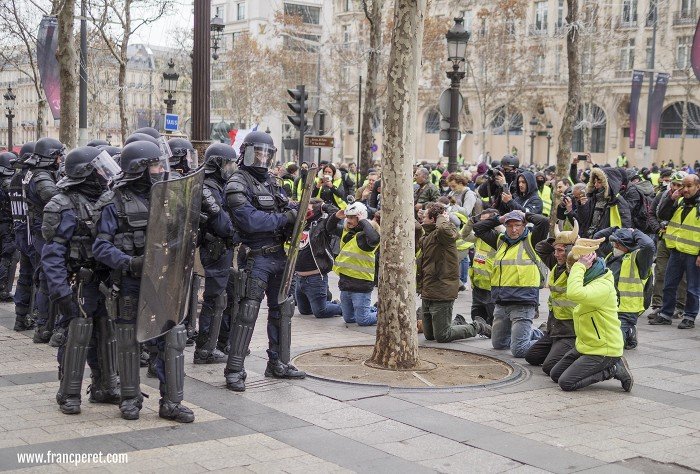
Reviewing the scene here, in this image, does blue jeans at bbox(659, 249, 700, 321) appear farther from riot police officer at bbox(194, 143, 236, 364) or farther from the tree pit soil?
riot police officer at bbox(194, 143, 236, 364)

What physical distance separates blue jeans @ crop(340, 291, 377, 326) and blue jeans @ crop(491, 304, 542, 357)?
71.4 inches

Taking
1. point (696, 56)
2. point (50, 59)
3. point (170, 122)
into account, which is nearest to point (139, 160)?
point (696, 56)

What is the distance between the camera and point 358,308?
1121 centimetres

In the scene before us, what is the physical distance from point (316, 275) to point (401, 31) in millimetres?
3908

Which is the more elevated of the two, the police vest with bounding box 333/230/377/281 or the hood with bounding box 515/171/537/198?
the hood with bounding box 515/171/537/198

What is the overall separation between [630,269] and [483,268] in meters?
1.67

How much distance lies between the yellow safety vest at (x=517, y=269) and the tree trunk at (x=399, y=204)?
1.25 m

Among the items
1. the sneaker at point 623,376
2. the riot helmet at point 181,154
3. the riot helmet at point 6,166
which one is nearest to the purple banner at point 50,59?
the riot helmet at point 6,166

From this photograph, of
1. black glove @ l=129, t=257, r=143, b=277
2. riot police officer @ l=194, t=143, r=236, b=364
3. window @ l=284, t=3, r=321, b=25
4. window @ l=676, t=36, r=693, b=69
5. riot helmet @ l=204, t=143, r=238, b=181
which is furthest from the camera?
window @ l=284, t=3, r=321, b=25

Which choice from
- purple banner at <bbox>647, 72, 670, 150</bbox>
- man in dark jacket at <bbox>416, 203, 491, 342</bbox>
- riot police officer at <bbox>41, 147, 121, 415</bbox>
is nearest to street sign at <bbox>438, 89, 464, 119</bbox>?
man in dark jacket at <bbox>416, 203, 491, 342</bbox>

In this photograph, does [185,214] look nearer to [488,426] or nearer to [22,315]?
[488,426]

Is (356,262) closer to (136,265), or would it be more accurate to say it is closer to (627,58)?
(136,265)

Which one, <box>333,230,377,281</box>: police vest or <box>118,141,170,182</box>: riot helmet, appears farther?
<box>333,230,377,281</box>: police vest

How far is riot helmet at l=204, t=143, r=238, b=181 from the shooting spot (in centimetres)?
885
